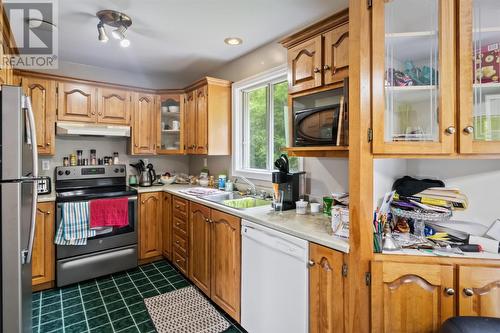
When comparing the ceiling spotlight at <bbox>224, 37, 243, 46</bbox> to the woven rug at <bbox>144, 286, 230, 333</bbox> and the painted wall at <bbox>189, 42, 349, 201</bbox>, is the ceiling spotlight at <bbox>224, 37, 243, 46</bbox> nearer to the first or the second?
the painted wall at <bbox>189, 42, 349, 201</bbox>

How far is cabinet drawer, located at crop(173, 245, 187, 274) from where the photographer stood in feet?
9.10

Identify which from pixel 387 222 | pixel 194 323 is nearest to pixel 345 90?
pixel 387 222

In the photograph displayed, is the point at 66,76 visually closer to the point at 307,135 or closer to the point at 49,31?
the point at 49,31

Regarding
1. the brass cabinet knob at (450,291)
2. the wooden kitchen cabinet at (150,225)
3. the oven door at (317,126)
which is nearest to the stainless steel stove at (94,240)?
the wooden kitchen cabinet at (150,225)

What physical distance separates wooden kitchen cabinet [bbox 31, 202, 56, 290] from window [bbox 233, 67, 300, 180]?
6.37 feet

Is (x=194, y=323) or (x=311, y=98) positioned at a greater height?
(x=311, y=98)

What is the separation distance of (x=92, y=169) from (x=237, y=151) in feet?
6.07

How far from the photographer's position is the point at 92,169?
10.8 feet

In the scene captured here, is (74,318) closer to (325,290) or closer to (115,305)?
(115,305)

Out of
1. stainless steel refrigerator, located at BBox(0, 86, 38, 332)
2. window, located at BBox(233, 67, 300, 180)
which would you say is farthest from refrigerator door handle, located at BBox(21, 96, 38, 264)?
window, located at BBox(233, 67, 300, 180)

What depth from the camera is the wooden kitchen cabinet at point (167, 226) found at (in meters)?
3.10

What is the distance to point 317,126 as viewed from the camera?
180cm

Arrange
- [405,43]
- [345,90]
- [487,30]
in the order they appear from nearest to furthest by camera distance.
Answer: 1. [487,30]
2. [405,43]
3. [345,90]

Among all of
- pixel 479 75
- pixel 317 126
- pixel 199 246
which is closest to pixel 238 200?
pixel 199 246
